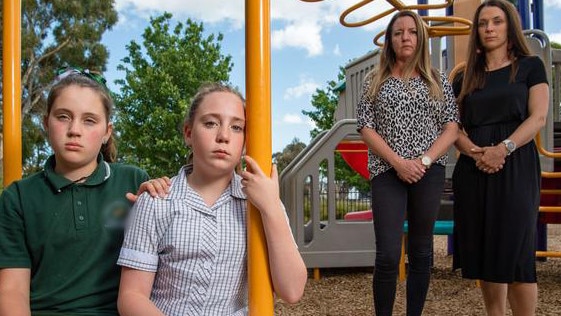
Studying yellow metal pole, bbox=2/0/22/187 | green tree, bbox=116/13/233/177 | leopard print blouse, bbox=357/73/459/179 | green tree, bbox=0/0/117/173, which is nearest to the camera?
yellow metal pole, bbox=2/0/22/187

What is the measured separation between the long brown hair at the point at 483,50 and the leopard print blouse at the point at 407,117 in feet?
0.31

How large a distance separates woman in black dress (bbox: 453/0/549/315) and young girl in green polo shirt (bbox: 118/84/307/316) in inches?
49.1

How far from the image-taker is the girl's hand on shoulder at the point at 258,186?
3.64ft

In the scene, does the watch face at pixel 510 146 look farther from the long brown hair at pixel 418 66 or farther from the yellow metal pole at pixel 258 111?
the yellow metal pole at pixel 258 111

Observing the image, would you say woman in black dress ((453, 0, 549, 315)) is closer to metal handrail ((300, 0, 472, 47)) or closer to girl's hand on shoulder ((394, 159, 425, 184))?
girl's hand on shoulder ((394, 159, 425, 184))

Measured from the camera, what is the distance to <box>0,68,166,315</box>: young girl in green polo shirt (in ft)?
4.41

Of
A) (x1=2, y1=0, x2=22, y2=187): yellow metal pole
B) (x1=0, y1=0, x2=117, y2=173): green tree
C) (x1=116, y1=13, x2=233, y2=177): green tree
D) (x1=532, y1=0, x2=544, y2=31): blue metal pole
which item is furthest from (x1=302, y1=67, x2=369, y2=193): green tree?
(x1=2, y1=0, x2=22, y2=187): yellow metal pole

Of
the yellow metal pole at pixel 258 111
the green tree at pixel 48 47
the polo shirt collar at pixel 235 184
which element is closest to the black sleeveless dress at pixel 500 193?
the polo shirt collar at pixel 235 184

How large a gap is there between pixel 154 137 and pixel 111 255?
1555cm

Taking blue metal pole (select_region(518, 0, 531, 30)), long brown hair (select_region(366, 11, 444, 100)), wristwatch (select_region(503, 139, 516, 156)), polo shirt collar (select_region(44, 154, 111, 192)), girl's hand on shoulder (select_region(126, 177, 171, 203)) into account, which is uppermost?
blue metal pole (select_region(518, 0, 531, 30))

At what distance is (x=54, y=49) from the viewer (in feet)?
72.8

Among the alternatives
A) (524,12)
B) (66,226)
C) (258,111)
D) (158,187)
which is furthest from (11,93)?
(524,12)

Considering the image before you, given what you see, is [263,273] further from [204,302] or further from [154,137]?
[154,137]

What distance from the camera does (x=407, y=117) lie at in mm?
2297
